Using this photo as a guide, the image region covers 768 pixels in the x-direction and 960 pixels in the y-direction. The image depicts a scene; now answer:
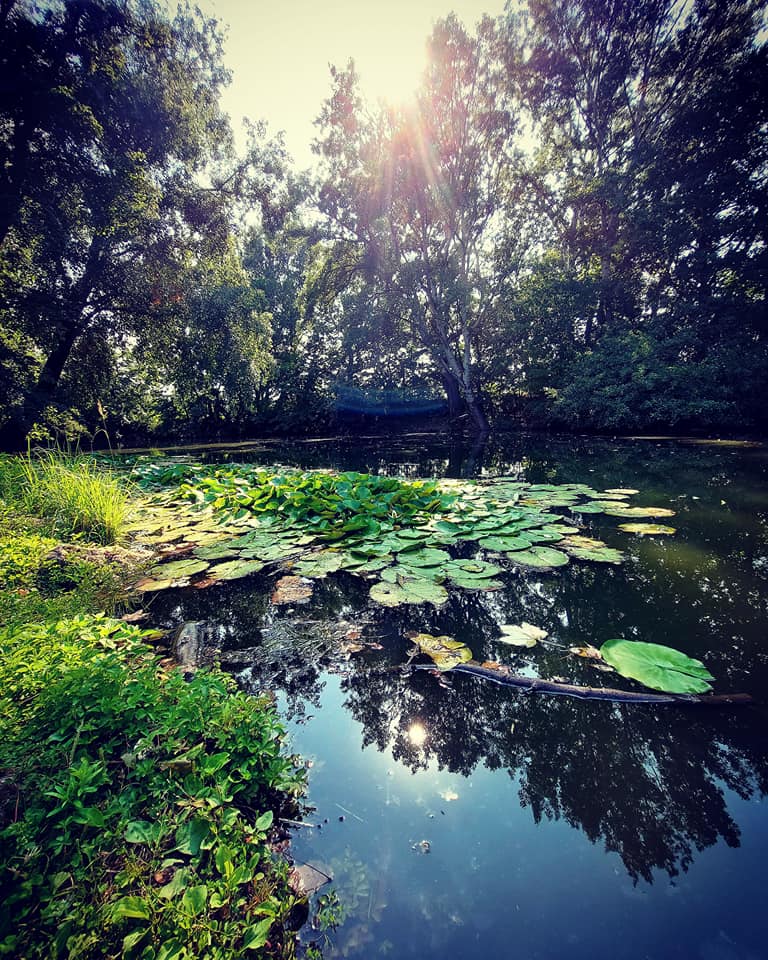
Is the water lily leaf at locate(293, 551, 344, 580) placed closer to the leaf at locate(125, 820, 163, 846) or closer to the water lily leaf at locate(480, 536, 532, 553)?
the water lily leaf at locate(480, 536, 532, 553)

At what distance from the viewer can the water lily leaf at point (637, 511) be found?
383cm

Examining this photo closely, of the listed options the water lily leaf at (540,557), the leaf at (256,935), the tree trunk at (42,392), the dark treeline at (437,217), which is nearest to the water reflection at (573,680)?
the water lily leaf at (540,557)

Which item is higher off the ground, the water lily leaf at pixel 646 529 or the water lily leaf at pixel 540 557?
the water lily leaf at pixel 646 529

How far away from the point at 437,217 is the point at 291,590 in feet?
54.8

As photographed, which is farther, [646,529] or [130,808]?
A: [646,529]

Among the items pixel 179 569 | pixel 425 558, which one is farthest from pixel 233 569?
pixel 425 558

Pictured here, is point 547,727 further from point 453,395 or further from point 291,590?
point 453,395

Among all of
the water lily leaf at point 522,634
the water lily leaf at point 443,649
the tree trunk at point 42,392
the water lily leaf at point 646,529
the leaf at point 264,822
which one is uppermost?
the tree trunk at point 42,392

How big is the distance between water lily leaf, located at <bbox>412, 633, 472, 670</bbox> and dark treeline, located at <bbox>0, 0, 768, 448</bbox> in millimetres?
6420

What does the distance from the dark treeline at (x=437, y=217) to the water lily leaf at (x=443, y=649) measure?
6420 millimetres

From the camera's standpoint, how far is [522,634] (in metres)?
1.96

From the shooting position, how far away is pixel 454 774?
1276mm

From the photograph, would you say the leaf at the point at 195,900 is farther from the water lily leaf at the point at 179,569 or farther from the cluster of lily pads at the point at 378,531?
the water lily leaf at the point at 179,569

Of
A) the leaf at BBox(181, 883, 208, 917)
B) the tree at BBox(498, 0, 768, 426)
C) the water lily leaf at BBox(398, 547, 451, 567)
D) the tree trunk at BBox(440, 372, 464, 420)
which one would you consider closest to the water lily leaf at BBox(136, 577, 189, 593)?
the water lily leaf at BBox(398, 547, 451, 567)
